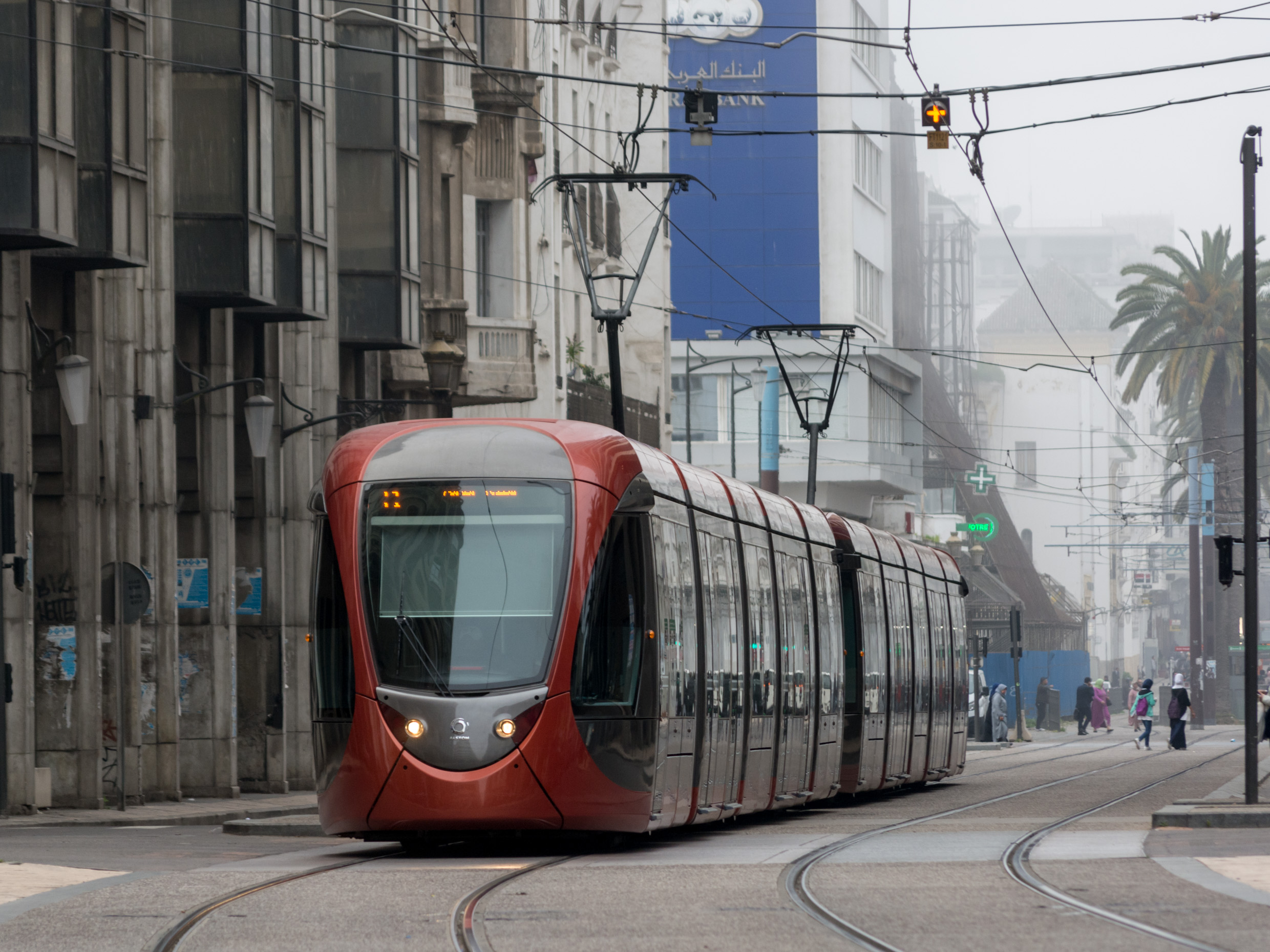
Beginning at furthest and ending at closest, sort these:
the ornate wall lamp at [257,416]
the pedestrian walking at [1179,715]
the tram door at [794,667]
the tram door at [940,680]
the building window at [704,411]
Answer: the building window at [704,411] → the pedestrian walking at [1179,715] → the tram door at [940,680] → the ornate wall lamp at [257,416] → the tram door at [794,667]

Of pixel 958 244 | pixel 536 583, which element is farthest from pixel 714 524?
pixel 958 244

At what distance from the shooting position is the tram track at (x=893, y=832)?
10.3m

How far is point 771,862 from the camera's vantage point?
49.3ft

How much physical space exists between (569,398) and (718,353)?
1185 inches

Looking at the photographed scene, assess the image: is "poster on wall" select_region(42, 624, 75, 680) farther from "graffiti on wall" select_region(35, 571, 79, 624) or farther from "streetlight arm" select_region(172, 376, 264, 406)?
"streetlight arm" select_region(172, 376, 264, 406)

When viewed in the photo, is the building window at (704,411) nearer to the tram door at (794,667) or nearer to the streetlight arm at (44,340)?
the streetlight arm at (44,340)

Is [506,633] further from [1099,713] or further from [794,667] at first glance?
[1099,713]

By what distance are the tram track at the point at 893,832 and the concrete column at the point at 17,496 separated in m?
8.45

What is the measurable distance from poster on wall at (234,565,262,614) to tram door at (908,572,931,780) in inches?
326

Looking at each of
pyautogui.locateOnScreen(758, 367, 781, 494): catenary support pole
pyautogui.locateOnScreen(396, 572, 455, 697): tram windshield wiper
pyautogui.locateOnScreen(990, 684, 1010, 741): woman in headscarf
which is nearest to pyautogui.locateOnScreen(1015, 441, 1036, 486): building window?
pyautogui.locateOnScreen(758, 367, 781, 494): catenary support pole

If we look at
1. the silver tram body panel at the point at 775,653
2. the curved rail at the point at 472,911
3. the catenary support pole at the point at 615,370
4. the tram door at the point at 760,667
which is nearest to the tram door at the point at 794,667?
the silver tram body panel at the point at 775,653

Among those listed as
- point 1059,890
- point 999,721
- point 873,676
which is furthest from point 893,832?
point 999,721

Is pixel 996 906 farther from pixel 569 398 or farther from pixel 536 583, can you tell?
pixel 569 398

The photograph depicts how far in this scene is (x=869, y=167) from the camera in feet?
253
